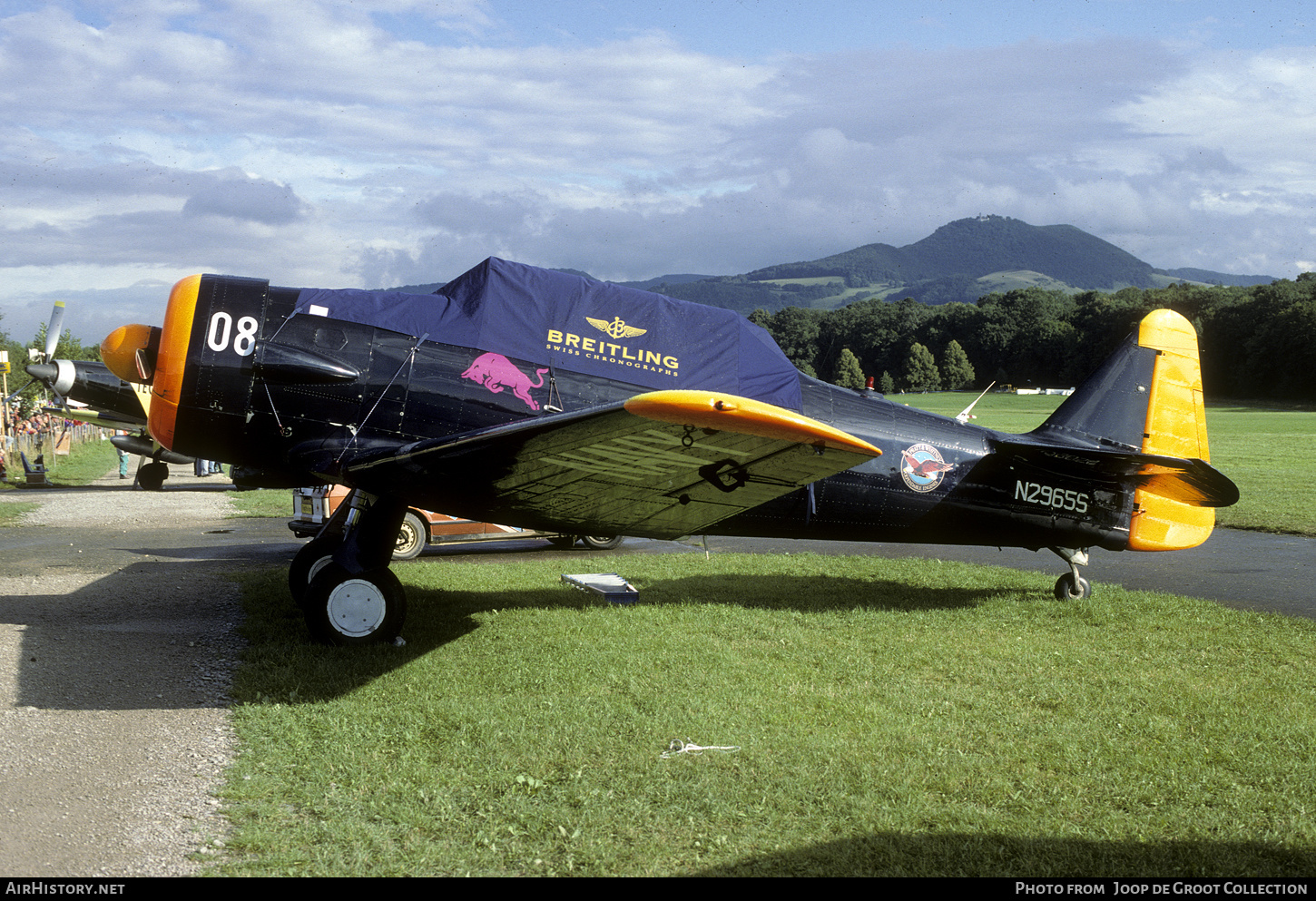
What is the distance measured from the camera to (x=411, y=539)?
11.9 m

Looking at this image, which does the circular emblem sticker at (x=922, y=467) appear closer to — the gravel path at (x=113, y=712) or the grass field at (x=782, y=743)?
the grass field at (x=782, y=743)

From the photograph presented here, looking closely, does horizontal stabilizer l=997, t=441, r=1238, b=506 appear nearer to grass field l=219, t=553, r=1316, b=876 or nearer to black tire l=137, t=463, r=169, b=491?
grass field l=219, t=553, r=1316, b=876

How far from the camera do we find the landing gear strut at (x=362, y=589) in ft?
21.5

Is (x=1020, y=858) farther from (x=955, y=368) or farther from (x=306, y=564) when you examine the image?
(x=955, y=368)

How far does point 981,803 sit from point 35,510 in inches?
675

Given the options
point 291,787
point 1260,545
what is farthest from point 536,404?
point 1260,545

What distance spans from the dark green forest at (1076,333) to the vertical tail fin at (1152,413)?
46485 mm

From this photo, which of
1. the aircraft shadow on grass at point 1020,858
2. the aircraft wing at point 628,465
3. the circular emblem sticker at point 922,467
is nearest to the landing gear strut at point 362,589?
the aircraft wing at point 628,465

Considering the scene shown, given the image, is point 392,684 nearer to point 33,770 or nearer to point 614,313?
point 33,770

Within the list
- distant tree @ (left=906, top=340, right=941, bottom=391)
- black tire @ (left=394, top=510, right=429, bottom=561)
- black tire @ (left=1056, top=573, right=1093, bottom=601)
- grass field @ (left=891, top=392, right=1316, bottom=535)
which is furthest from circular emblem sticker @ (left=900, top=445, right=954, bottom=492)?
distant tree @ (left=906, top=340, right=941, bottom=391)

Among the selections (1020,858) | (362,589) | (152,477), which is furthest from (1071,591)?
(152,477)

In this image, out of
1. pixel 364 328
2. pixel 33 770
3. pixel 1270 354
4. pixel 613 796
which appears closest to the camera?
pixel 613 796
